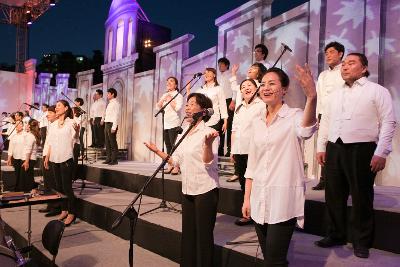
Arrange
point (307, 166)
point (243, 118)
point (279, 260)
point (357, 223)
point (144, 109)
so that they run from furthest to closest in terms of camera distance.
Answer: point (144, 109), point (307, 166), point (243, 118), point (357, 223), point (279, 260)

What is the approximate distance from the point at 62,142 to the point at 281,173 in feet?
12.9

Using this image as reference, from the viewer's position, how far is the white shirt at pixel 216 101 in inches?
238

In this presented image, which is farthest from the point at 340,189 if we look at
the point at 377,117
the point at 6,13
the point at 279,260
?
the point at 6,13

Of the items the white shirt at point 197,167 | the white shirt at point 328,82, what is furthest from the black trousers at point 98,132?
the white shirt at point 197,167

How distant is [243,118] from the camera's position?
436 cm

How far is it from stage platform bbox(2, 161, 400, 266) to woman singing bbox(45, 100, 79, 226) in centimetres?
48

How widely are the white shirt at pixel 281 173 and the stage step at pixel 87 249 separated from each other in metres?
2.03

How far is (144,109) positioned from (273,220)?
921cm

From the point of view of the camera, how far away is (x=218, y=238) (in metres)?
3.72

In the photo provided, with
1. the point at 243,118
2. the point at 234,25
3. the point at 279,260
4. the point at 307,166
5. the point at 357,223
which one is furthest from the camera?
the point at 234,25

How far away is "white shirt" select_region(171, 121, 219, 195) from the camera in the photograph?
3.10 metres

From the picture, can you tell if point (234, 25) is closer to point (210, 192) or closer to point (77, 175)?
point (77, 175)

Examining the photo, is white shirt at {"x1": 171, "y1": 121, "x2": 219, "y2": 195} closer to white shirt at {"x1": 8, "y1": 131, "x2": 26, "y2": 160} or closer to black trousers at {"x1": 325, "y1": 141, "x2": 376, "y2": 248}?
black trousers at {"x1": 325, "y1": 141, "x2": 376, "y2": 248}

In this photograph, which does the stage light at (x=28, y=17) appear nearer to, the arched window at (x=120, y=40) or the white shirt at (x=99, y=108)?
the arched window at (x=120, y=40)
